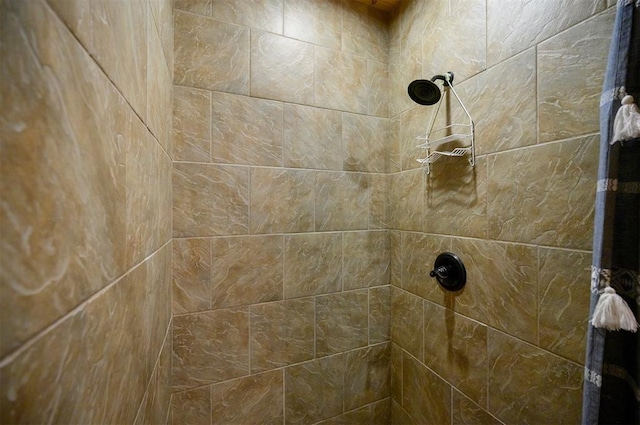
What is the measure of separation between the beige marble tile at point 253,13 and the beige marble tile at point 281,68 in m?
0.04

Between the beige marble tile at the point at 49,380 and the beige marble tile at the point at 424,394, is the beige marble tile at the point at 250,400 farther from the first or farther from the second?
the beige marble tile at the point at 49,380

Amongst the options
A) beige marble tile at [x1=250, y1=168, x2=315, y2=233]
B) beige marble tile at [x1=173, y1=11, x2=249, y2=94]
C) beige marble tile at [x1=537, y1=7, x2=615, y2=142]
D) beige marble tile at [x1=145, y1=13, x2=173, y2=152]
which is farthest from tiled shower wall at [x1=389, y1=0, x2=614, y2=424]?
beige marble tile at [x1=145, y1=13, x2=173, y2=152]

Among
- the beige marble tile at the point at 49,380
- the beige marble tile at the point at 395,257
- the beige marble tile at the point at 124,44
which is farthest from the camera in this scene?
the beige marble tile at the point at 395,257

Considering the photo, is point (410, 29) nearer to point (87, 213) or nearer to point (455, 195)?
point (455, 195)

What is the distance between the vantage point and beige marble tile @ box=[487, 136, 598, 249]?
703mm

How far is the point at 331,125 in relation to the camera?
130 cm

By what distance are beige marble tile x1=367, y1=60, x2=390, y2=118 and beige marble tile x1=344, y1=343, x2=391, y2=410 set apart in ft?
4.12

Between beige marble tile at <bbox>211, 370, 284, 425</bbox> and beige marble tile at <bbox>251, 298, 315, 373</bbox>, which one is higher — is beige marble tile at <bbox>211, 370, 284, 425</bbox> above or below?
below

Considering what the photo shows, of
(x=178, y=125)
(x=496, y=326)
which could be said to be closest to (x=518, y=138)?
(x=496, y=326)

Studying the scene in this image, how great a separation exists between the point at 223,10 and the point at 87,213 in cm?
115

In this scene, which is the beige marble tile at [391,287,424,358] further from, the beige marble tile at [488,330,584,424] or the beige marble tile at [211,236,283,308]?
the beige marble tile at [211,236,283,308]

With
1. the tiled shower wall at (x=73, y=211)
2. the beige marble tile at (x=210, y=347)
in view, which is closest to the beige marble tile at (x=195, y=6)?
the tiled shower wall at (x=73, y=211)

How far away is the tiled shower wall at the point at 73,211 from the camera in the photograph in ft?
0.68

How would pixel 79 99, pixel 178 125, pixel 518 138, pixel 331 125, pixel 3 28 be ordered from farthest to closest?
pixel 331 125, pixel 178 125, pixel 518 138, pixel 79 99, pixel 3 28
